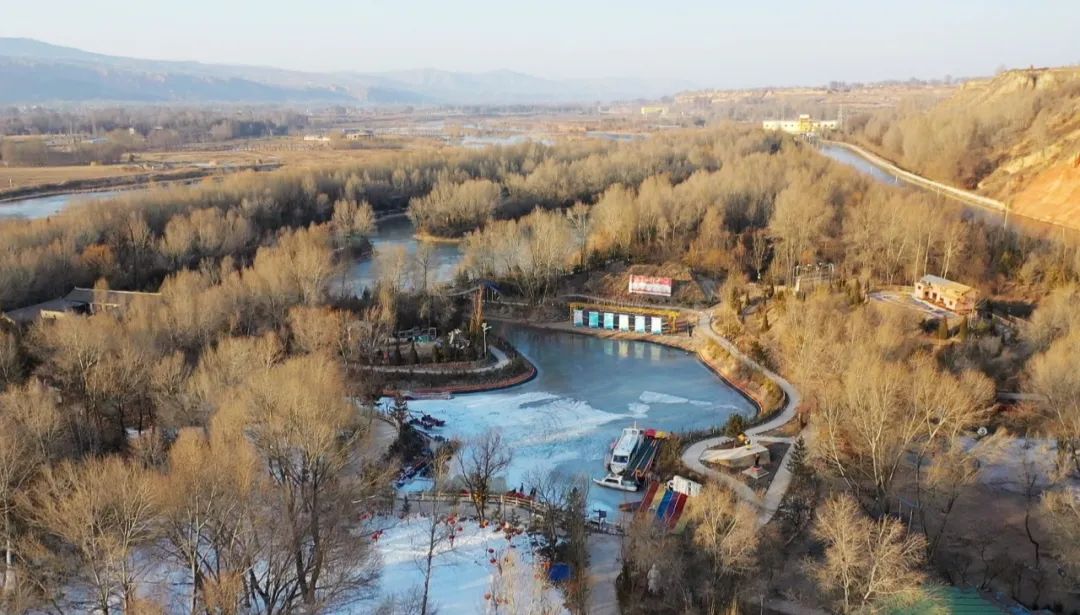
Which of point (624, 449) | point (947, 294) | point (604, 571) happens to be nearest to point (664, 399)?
point (624, 449)

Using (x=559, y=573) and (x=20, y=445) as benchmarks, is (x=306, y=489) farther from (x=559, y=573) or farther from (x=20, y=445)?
(x=20, y=445)

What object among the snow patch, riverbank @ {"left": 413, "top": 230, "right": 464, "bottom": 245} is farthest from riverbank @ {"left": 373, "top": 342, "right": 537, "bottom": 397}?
riverbank @ {"left": 413, "top": 230, "right": 464, "bottom": 245}

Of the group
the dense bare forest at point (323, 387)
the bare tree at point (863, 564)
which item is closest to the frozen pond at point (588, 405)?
the dense bare forest at point (323, 387)

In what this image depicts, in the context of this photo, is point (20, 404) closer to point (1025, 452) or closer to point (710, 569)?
point (710, 569)

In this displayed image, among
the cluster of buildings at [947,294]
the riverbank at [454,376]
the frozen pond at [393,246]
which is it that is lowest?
the riverbank at [454,376]

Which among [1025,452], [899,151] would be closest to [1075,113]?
[899,151]

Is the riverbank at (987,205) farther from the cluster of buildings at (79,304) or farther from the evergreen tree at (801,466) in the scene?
the cluster of buildings at (79,304)
